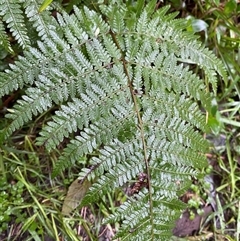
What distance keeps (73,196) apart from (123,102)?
1.89 feet

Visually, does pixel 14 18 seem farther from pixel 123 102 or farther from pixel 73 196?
pixel 73 196

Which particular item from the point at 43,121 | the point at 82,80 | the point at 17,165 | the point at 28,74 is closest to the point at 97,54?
the point at 82,80

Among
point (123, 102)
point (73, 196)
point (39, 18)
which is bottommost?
point (73, 196)

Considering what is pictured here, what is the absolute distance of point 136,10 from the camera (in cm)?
149

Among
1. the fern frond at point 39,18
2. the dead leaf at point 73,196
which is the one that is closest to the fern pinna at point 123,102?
the fern frond at point 39,18

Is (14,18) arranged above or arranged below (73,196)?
above

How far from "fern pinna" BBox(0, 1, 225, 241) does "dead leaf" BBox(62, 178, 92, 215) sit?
42cm

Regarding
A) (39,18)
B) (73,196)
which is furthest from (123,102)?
(73,196)

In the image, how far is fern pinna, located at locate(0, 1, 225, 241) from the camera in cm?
125

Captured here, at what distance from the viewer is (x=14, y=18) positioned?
49.8 inches

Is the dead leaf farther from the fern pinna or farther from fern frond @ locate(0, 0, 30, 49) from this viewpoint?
fern frond @ locate(0, 0, 30, 49)

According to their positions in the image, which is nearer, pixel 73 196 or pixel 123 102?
pixel 123 102

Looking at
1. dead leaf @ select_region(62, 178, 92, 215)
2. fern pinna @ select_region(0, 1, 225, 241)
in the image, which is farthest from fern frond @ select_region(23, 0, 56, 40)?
dead leaf @ select_region(62, 178, 92, 215)

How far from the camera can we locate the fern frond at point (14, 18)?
4.14 ft
